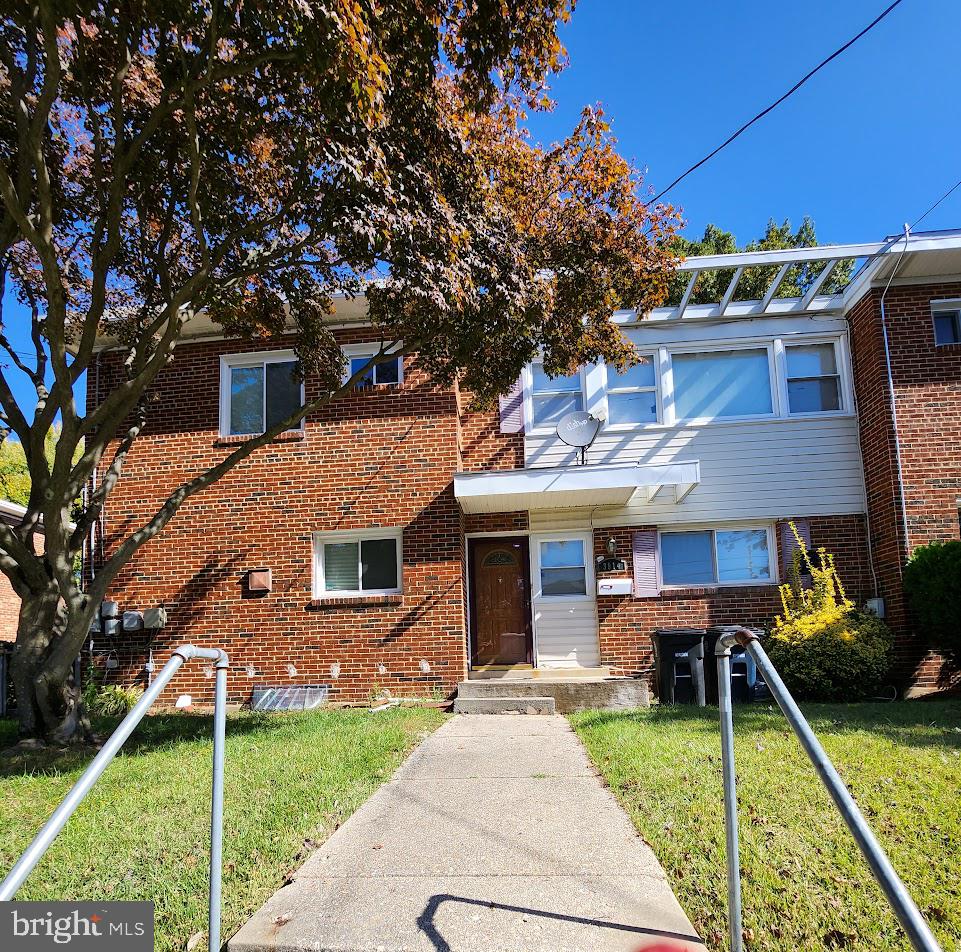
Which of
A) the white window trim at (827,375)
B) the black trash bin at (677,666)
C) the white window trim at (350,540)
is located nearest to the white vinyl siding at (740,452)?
the white window trim at (827,375)

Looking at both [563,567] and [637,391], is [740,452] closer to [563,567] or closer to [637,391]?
[637,391]

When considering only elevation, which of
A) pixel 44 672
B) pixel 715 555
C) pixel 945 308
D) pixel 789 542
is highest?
pixel 945 308

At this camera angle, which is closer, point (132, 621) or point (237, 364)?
point (132, 621)

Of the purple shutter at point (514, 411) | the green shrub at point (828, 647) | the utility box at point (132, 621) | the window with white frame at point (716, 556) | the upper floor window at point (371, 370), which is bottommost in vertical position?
the green shrub at point (828, 647)

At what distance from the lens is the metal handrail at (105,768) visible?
2.10m

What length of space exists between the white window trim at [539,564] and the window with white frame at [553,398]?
70.9 inches

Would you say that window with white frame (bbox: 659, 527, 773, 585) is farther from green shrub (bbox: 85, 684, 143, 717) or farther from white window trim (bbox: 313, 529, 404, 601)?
green shrub (bbox: 85, 684, 143, 717)

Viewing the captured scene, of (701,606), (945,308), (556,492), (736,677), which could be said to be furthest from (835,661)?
(945,308)

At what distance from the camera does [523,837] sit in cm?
440

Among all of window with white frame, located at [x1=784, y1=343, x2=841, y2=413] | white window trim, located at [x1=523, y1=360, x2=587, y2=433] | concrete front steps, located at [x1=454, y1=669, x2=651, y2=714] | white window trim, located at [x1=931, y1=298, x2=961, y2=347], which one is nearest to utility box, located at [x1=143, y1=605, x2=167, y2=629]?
concrete front steps, located at [x1=454, y1=669, x2=651, y2=714]

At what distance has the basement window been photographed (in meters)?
11.5

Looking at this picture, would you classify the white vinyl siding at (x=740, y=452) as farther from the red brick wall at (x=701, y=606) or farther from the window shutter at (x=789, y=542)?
the red brick wall at (x=701, y=606)

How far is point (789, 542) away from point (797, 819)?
7.71m

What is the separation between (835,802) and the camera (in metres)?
2.26
